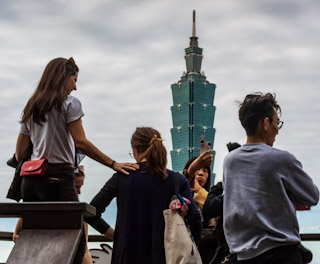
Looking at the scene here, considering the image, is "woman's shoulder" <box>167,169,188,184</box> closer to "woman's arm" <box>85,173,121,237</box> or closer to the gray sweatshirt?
"woman's arm" <box>85,173,121,237</box>

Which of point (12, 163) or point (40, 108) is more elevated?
point (40, 108)

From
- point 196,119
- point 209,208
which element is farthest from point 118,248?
point 196,119

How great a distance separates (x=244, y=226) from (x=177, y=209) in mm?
730

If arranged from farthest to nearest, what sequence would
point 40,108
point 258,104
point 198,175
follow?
point 198,175 → point 40,108 → point 258,104

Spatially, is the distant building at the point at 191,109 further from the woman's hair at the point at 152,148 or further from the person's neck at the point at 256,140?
the person's neck at the point at 256,140

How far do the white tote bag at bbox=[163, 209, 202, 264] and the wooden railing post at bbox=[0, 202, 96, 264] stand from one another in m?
0.56

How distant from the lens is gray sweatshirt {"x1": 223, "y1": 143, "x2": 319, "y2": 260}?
3.07m

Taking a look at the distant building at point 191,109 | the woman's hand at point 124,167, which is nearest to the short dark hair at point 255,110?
the woman's hand at point 124,167

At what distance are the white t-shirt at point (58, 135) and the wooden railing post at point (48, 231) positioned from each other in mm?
365

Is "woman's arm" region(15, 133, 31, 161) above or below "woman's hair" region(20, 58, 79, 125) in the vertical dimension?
below

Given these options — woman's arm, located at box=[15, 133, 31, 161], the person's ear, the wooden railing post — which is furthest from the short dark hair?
woman's arm, located at box=[15, 133, 31, 161]

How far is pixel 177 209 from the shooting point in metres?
3.79

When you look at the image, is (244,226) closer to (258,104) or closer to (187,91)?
(258,104)

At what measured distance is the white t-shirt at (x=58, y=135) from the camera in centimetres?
404
